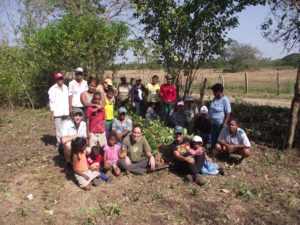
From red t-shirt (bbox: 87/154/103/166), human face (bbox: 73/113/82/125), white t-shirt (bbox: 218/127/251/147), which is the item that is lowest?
red t-shirt (bbox: 87/154/103/166)

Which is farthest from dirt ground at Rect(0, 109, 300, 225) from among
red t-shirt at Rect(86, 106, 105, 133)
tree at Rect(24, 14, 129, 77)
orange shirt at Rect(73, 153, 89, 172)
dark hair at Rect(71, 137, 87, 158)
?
tree at Rect(24, 14, 129, 77)

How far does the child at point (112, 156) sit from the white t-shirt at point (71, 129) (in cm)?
56

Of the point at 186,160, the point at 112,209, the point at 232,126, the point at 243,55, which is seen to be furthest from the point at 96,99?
the point at 243,55

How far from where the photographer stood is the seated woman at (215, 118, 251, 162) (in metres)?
7.92

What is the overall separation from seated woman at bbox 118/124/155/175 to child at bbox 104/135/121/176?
0.32 feet

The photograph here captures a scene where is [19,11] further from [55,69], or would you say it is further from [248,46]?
[248,46]

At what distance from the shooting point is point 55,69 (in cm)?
1554

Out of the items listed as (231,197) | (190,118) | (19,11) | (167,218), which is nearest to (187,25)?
(190,118)

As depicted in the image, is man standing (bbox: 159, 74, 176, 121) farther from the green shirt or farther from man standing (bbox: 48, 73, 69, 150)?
man standing (bbox: 48, 73, 69, 150)

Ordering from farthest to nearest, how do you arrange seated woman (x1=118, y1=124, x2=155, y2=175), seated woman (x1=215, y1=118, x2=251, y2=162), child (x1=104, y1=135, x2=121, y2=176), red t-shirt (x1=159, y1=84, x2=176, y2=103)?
red t-shirt (x1=159, y1=84, x2=176, y2=103) → seated woman (x1=215, y1=118, x2=251, y2=162) → seated woman (x1=118, y1=124, x2=155, y2=175) → child (x1=104, y1=135, x2=121, y2=176)

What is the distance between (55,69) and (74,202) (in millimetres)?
9673

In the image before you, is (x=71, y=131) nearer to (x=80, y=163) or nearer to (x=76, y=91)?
(x=80, y=163)

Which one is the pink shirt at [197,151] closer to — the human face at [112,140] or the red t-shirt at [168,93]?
the human face at [112,140]

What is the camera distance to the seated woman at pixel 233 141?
26.0ft
